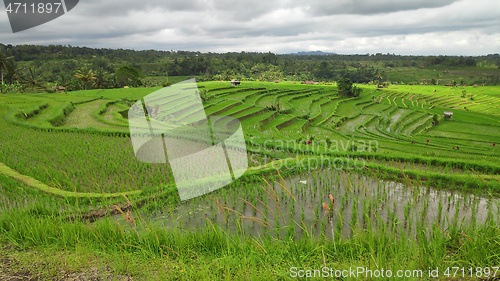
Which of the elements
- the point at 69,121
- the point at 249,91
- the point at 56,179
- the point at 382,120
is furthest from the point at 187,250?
the point at 249,91

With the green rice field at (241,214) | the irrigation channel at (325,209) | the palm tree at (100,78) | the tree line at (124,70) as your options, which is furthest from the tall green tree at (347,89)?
the irrigation channel at (325,209)

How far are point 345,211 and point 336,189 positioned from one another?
0.80 metres

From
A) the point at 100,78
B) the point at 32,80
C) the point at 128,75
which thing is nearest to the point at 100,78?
the point at 100,78

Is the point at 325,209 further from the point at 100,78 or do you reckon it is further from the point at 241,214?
the point at 100,78

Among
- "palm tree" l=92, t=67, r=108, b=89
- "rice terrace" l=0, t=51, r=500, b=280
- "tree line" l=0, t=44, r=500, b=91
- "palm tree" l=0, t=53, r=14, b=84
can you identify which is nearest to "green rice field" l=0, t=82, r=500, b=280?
"rice terrace" l=0, t=51, r=500, b=280

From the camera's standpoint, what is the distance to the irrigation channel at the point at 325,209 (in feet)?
12.6

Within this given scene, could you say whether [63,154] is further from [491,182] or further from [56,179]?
[491,182]

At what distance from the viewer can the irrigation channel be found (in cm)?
385

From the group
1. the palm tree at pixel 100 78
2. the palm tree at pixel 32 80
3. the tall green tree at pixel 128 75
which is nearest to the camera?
the palm tree at pixel 32 80

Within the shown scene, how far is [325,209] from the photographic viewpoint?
4582 mm

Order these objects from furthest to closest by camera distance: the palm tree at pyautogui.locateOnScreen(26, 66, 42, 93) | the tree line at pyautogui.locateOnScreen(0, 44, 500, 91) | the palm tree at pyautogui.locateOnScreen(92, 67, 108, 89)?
the palm tree at pyautogui.locateOnScreen(92, 67, 108, 89) < the tree line at pyautogui.locateOnScreen(0, 44, 500, 91) < the palm tree at pyautogui.locateOnScreen(26, 66, 42, 93)

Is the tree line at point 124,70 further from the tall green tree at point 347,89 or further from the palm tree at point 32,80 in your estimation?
the tall green tree at point 347,89

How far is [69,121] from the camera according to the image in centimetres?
1253

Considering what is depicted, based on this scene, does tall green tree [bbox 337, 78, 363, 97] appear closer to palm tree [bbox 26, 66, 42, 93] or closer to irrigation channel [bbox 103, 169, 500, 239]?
irrigation channel [bbox 103, 169, 500, 239]
